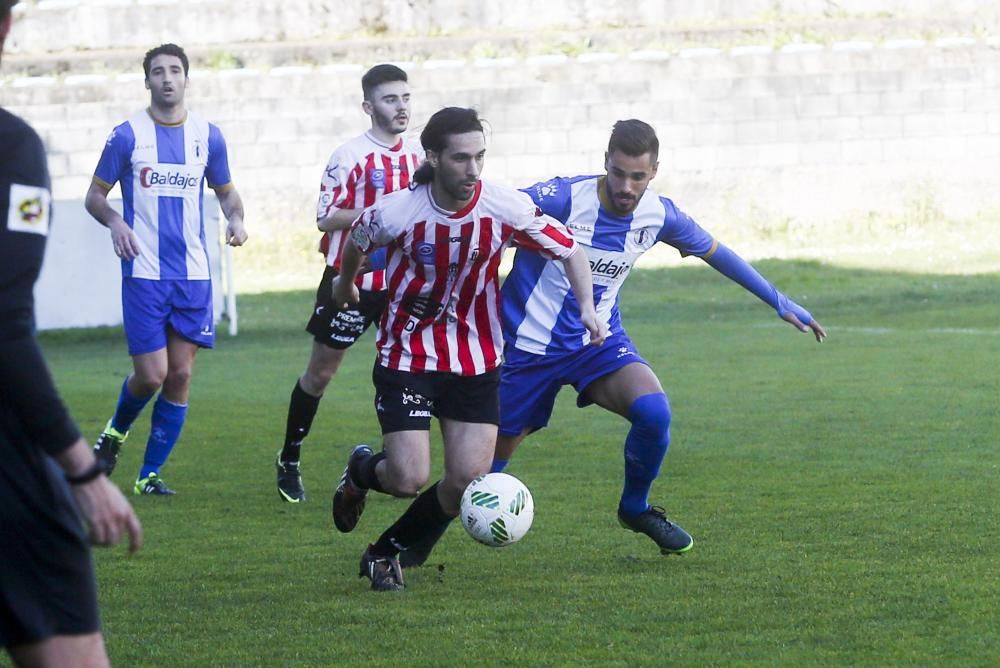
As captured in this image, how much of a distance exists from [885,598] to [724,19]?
22368 millimetres

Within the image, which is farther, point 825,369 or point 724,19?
point 724,19

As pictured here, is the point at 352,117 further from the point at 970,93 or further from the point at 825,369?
the point at 825,369

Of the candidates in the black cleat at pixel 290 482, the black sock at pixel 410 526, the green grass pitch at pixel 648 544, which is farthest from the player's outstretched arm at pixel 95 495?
the black cleat at pixel 290 482

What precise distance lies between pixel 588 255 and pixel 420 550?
1354mm

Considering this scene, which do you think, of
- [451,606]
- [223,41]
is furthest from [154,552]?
[223,41]

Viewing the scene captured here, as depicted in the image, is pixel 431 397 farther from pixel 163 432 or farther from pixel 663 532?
pixel 163 432

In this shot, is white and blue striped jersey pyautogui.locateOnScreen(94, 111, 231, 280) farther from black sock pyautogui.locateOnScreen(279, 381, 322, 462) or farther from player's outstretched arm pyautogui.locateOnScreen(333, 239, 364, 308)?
player's outstretched arm pyautogui.locateOnScreen(333, 239, 364, 308)

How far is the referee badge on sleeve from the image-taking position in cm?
279

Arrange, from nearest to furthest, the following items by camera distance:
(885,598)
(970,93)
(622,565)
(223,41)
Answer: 1. (885,598)
2. (622,565)
3. (970,93)
4. (223,41)

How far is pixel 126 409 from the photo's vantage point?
8328mm

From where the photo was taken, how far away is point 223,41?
27.1 m

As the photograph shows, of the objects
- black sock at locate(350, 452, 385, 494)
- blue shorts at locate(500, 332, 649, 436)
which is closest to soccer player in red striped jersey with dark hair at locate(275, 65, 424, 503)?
blue shorts at locate(500, 332, 649, 436)

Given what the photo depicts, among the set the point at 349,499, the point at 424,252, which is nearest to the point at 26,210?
the point at 424,252

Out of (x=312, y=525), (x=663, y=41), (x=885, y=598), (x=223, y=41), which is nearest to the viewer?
(x=885, y=598)
